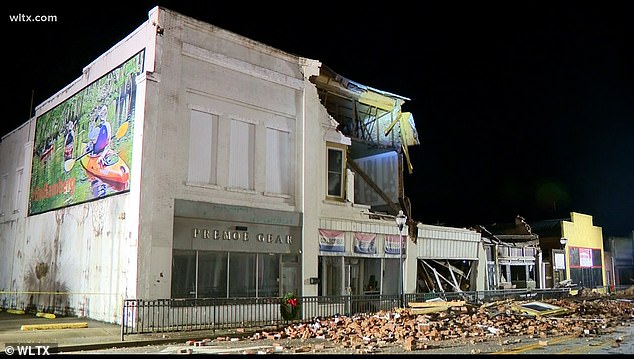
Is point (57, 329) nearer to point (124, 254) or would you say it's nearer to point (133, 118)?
point (124, 254)

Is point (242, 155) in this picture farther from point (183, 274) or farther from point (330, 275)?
point (330, 275)

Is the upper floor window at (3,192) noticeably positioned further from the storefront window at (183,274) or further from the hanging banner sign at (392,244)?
the hanging banner sign at (392,244)

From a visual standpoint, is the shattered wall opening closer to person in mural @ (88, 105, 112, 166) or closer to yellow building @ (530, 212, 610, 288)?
yellow building @ (530, 212, 610, 288)

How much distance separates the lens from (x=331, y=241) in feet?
82.9

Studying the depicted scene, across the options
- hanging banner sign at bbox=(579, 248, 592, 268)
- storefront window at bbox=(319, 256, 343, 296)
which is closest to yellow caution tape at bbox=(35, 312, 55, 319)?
storefront window at bbox=(319, 256, 343, 296)

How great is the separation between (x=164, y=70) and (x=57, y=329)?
998 centimetres

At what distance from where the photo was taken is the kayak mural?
70.7 feet

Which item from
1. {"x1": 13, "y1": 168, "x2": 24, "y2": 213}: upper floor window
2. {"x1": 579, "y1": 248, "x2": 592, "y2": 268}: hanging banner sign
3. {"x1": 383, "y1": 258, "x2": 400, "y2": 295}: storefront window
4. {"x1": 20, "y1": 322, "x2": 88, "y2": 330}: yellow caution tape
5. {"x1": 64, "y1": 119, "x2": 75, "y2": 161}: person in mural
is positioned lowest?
{"x1": 20, "y1": 322, "x2": 88, "y2": 330}: yellow caution tape

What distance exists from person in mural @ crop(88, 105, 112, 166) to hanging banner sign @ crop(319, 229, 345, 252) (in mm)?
9925

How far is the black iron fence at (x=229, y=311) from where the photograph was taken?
18344 millimetres

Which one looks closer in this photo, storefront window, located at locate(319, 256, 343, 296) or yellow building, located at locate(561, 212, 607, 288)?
storefront window, located at locate(319, 256, 343, 296)

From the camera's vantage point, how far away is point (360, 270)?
2695cm

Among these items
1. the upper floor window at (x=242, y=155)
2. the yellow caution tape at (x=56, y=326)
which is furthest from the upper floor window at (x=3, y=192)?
the upper floor window at (x=242, y=155)

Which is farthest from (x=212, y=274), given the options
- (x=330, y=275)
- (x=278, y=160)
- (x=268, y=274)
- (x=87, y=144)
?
(x=87, y=144)
